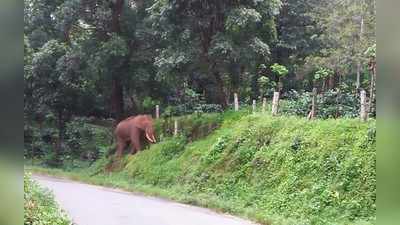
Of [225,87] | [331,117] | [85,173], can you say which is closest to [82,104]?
[85,173]

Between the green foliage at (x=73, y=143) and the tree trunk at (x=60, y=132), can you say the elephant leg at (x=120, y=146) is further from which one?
the tree trunk at (x=60, y=132)

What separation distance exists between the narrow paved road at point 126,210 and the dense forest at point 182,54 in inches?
102

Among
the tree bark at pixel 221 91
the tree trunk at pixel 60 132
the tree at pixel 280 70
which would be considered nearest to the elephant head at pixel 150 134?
the tree bark at pixel 221 91

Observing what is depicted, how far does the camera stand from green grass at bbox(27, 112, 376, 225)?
5.86 metres

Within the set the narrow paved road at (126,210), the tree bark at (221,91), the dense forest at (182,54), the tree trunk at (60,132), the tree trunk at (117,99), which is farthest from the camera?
the tree trunk at (60,132)

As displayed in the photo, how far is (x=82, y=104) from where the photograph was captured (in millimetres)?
10734

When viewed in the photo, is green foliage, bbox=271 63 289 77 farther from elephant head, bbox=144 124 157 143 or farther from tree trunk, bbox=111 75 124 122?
tree trunk, bbox=111 75 124 122

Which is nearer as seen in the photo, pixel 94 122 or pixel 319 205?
pixel 319 205

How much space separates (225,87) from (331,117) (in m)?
2.83

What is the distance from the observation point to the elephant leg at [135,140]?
9.95 m

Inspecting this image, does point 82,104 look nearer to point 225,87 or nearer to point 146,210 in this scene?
point 225,87
